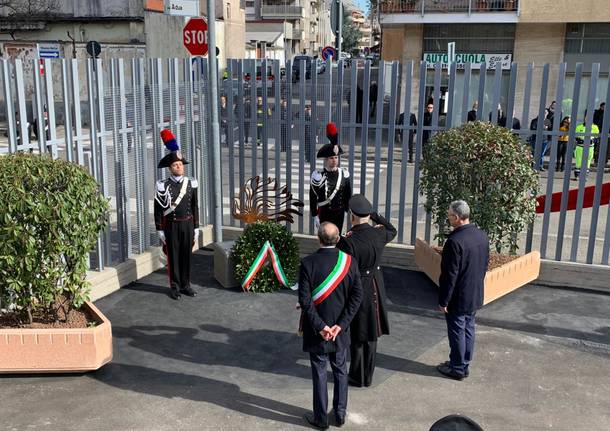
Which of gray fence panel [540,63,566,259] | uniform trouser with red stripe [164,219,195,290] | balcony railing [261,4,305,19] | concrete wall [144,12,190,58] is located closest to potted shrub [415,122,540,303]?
gray fence panel [540,63,566,259]

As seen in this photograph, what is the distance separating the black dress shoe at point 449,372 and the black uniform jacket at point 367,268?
2.93ft

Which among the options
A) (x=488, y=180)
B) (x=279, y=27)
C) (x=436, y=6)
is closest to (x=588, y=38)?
(x=436, y=6)

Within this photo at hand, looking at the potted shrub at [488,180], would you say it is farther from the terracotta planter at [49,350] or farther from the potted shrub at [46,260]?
the terracotta planter at [49,350]

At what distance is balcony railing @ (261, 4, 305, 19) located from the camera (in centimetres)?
7425

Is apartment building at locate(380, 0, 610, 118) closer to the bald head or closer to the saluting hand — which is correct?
the bald head

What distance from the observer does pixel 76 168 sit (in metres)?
6.30

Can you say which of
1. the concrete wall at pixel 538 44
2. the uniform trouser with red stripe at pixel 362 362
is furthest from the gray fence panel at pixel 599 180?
the concrete wall at pixel 538 44

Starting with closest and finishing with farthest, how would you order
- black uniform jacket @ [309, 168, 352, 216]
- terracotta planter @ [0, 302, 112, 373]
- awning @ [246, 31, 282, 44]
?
terracotta planter @ [0, 302, 112, 373] → black uniform jacket @ [309, 168, 352, 216] → awning @ [246, 31, 282, 44]

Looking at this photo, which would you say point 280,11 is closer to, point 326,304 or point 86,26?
point 86,26

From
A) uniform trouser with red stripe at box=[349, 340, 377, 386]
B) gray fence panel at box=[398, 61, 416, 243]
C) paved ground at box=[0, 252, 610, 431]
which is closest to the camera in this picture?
paved ground at box=[0, 252, 610, 431]

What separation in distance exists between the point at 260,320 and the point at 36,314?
243 centimetres

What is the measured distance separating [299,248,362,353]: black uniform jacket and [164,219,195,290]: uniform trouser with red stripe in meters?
3.44

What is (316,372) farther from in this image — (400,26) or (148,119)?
(400,26)

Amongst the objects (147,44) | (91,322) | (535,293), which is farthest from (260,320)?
(147,44)
